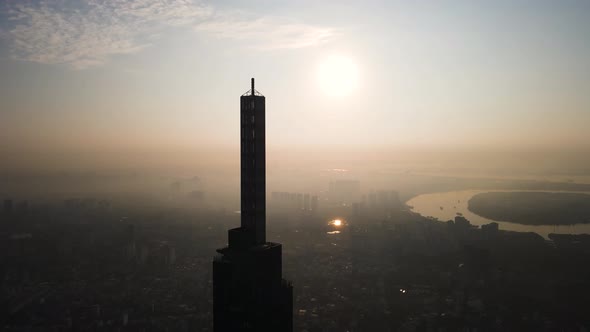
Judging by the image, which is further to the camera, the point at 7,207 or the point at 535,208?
the point at 535,208

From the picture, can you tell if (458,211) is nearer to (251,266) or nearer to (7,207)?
(251,266)

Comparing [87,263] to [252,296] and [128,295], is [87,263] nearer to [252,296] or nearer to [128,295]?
[128,295]

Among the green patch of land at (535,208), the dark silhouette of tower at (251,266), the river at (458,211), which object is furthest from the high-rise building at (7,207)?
the green patch of land at (535,208)

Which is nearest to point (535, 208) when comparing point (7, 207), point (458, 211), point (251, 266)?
point (458, 211)

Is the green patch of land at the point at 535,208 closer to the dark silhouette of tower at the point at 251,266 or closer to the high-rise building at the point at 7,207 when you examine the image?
the dark silhouette of tower at the point at 251,266

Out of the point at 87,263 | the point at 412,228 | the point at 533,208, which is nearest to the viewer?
the point at 87,263

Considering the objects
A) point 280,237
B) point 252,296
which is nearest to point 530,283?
point 280,237
